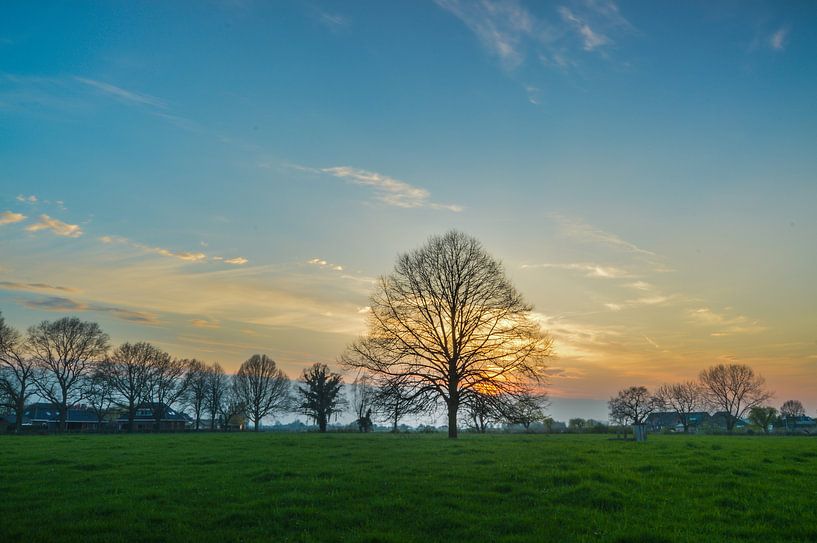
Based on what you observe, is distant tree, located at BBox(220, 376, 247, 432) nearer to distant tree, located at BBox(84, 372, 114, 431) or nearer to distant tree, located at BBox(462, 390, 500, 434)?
distant tree, located at BBox(84, 372, 114, 431)

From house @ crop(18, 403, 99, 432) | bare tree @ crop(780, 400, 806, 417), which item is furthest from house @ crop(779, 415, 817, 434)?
house @ crop(18, 403, 99, 432)

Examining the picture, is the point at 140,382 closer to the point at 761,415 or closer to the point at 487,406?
the point at 487,406

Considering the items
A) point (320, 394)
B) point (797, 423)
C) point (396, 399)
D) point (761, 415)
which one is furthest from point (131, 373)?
point (797, 423)

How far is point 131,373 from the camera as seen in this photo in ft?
299

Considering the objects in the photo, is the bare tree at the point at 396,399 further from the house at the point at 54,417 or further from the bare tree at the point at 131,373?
the house at the point at 54,417

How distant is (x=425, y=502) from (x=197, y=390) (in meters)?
113

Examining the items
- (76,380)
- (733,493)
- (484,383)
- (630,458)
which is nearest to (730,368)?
(484,383)

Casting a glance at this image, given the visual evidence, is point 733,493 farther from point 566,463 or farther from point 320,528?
point 320,528

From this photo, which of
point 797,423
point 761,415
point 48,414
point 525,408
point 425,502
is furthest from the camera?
point 797,423

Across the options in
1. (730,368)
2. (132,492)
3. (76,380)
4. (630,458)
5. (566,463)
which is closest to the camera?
(132,492)

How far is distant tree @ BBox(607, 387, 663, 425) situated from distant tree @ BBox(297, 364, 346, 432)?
8104cm

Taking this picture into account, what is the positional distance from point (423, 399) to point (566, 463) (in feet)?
65.9

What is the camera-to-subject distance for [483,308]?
1512 inches

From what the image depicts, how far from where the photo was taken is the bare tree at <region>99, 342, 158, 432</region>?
89125mm
